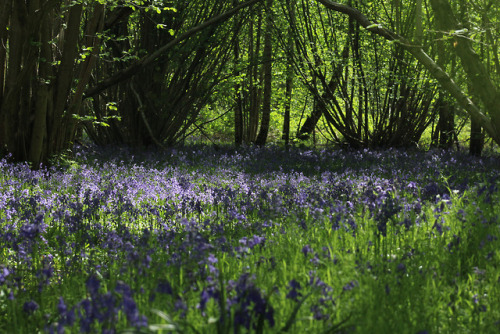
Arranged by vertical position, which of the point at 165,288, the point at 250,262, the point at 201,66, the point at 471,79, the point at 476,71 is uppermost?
the point at 201,66

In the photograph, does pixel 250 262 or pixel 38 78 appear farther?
pixel 38 78

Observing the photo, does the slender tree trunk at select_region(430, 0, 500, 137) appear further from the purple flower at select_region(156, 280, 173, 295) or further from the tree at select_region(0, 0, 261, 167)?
the purple flower at select_region(156, 280, 173, 295)

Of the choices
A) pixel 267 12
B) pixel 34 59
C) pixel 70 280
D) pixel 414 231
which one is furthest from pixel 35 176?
pixel 267 12

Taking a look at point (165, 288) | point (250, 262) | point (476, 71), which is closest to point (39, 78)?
point (250, 262)

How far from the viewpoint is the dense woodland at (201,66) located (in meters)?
7.84

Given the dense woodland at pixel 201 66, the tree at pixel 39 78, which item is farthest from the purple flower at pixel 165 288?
the tree at pixel 39 78

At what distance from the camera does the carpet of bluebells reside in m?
2.43

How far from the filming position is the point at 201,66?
1274 cm

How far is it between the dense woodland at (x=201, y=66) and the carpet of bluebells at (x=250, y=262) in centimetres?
169

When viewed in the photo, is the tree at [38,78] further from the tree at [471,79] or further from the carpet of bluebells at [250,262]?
the tree at [471,79]

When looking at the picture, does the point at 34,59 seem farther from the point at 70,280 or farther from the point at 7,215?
the point at 70,280

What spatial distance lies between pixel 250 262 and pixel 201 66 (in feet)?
32.4

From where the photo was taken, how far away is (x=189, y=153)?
11.4 m

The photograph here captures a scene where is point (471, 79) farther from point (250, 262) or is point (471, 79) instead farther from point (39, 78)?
point (39, 78)
